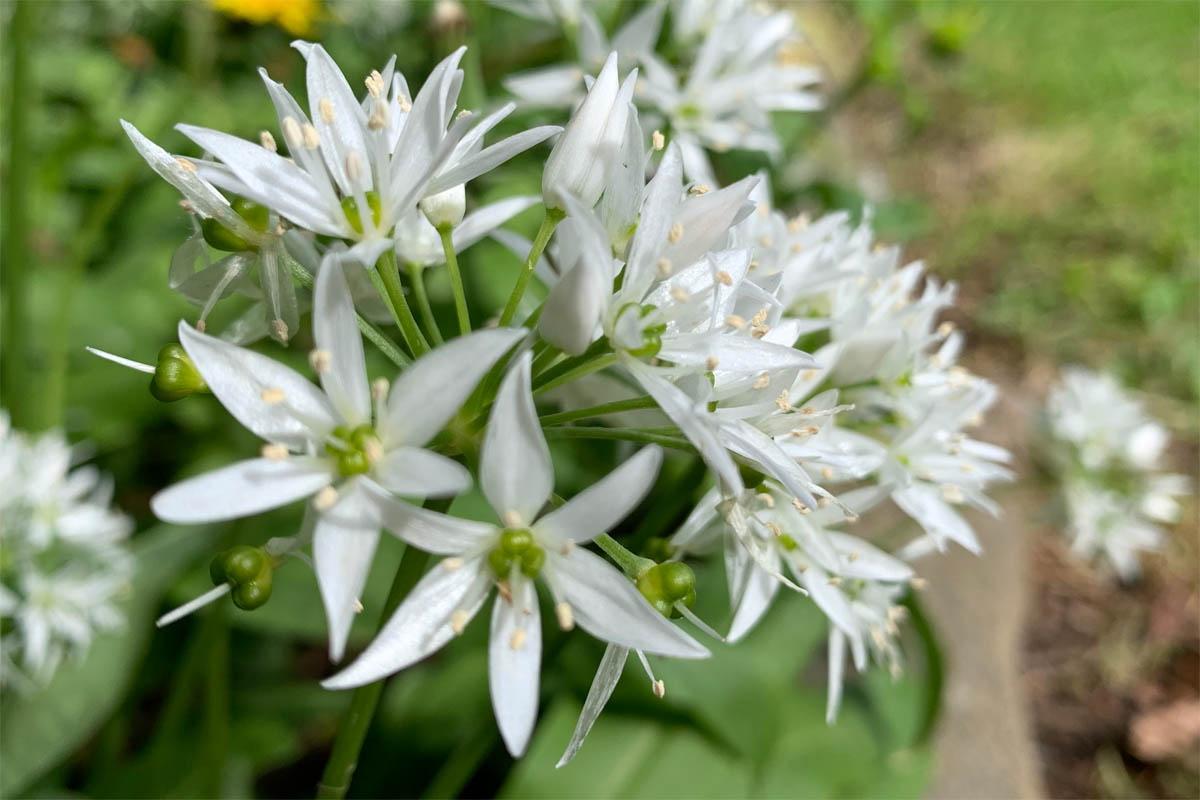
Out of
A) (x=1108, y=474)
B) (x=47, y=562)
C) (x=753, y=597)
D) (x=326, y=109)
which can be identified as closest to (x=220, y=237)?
(x=326, y=109)

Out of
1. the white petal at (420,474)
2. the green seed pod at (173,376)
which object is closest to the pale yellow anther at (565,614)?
the white petal at (420,474)

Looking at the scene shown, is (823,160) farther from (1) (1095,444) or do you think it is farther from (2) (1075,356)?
(1) (1095,444)

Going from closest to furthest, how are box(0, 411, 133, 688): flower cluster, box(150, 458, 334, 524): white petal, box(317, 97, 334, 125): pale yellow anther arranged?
box(150, 458, 334, 524): white petal, box(317, 97, 334, 125): pale yellow anther, box(0, 411, 133, 688): flower cluster

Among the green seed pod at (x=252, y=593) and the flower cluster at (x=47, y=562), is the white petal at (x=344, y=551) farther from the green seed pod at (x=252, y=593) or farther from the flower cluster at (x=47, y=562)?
the flower cluster at (x=47, y=562)

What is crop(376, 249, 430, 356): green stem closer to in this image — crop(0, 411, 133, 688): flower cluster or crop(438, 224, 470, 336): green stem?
crop(438, 224, 470, 336): green stem

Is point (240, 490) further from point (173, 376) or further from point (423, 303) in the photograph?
point (423, 303)

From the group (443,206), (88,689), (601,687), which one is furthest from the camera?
(88,689)

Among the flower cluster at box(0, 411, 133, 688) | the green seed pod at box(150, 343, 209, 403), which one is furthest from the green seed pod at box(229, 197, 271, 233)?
the flower cluster at box(0, 411, 133, 688)
